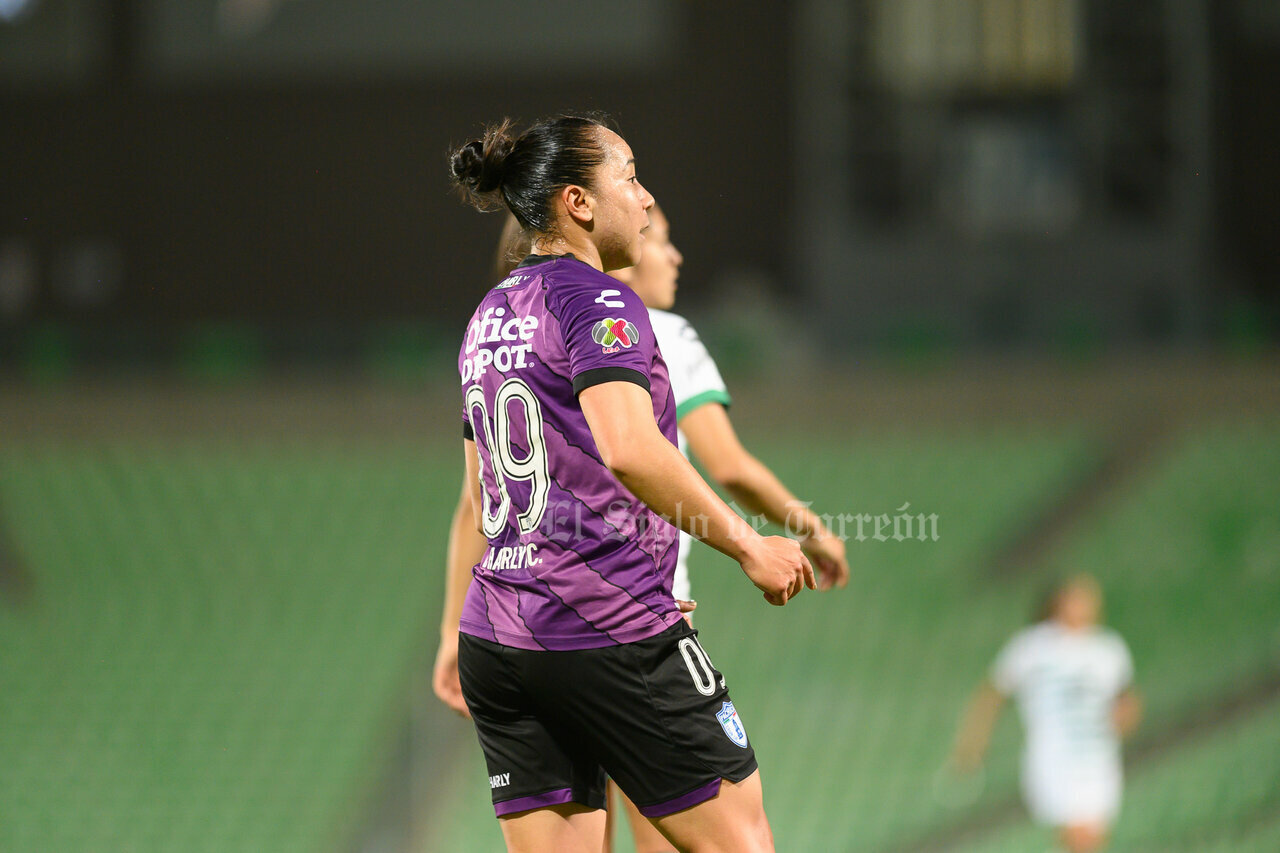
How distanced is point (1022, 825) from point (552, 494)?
7.05 metres

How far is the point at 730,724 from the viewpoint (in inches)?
72.6

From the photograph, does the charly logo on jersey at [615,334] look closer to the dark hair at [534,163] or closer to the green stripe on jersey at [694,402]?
the dark hair at [534,163]

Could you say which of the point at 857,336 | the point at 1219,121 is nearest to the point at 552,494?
the point at 857,336

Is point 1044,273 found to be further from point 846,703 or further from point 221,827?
point 221,827

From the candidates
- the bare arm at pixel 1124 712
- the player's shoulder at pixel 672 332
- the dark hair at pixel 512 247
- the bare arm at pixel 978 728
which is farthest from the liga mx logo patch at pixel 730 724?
the bare arm at pixel 978 728

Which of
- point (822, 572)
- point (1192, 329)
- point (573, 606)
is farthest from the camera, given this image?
point (1192, 329)

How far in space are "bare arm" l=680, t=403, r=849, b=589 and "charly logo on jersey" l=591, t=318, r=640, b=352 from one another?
791mm

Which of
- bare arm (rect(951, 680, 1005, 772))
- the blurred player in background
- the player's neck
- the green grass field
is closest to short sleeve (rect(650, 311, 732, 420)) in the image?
the blurred player in background

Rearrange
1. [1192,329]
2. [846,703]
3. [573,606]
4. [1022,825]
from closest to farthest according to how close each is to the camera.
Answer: [573,606] < [1022,825] < [846,703] < [1192,329]

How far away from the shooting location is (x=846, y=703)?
30.0 feet

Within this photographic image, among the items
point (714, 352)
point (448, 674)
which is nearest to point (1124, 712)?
point (448, 674)

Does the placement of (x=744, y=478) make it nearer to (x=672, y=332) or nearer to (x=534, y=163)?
(x=672, y=332)

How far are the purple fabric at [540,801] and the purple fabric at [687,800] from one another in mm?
148

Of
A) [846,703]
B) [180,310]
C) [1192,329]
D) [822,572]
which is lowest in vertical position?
[846,703]
